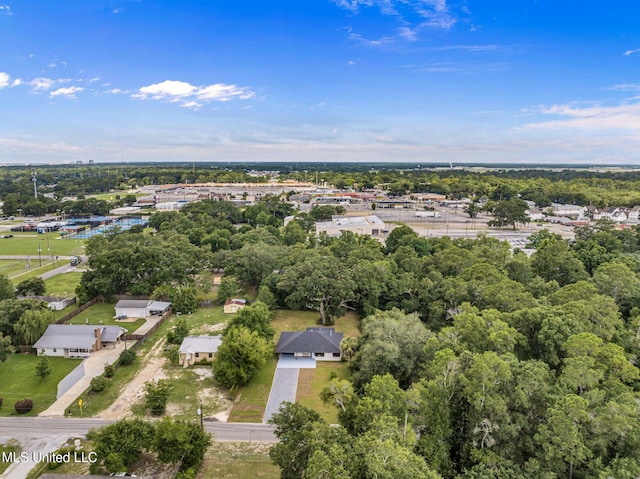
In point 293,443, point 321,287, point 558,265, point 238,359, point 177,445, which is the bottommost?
point 177,445

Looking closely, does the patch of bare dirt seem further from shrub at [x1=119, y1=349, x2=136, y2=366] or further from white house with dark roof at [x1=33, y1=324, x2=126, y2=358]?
white house with dark roof at [x1=33, y1=324, x2=126, y2=358]

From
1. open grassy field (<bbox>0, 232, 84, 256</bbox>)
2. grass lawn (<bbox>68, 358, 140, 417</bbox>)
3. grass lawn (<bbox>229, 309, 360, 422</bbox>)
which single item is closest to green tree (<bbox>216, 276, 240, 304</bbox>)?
grass lawn (<bbox>229, 309, 360, 422</bbox>)

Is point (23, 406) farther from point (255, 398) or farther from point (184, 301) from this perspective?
point (184, 301)

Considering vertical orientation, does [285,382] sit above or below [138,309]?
below

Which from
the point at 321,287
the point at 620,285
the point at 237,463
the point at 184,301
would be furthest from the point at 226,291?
the point at 620,285

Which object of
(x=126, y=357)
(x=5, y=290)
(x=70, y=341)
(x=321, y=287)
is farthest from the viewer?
(x=321, y=287)

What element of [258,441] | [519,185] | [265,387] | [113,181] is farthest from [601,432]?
[113,181]

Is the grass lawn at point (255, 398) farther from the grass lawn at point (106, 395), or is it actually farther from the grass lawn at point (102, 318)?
the grass lawn at point (102, 318)
